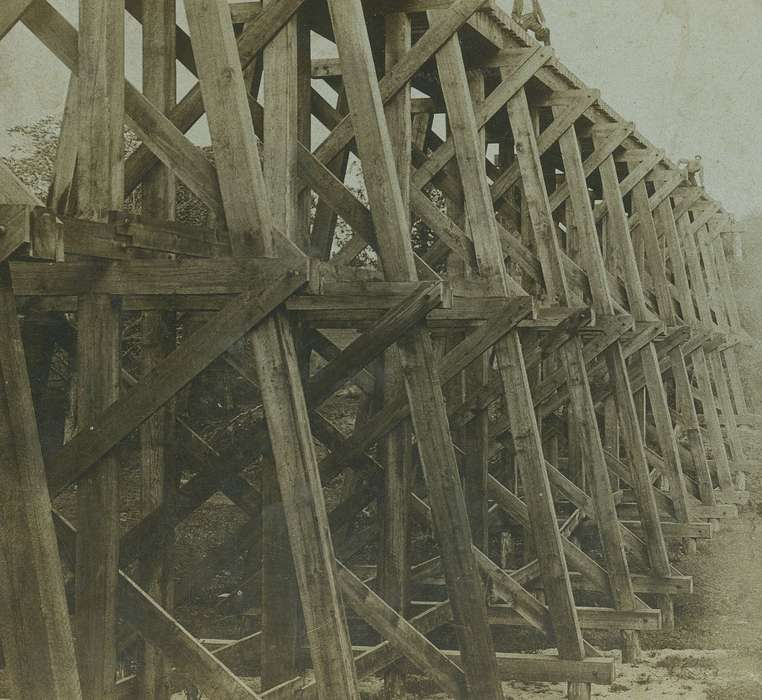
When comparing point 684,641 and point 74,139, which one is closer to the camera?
point 74,139

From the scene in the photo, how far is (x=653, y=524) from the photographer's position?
8.35 m

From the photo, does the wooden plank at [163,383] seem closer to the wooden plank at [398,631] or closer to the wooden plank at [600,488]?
the wooden plank at [398,631]

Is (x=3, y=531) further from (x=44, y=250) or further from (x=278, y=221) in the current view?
(x=278, y=221)

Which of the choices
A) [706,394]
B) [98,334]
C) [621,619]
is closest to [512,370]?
[621,619]

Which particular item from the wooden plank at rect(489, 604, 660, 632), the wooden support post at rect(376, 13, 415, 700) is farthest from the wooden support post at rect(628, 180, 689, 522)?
the wooden support post at rect(376, 13, 415, 700)

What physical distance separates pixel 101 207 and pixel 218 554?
279 cm

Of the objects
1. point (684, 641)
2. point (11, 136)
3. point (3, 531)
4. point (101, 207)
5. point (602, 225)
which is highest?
point (11, 136)

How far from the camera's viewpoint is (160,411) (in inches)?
195

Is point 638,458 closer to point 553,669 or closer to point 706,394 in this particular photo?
point 553,669

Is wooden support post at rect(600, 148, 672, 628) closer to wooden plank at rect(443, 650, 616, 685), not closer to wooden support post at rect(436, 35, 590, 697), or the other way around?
wooden support post at rect(436, 35, 590, 697)

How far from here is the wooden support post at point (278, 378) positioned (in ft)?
12.3

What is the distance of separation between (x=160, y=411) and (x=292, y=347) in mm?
1351

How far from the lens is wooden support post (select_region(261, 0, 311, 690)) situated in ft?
15.2

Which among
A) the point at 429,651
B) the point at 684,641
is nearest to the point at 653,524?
the point at 684,641
